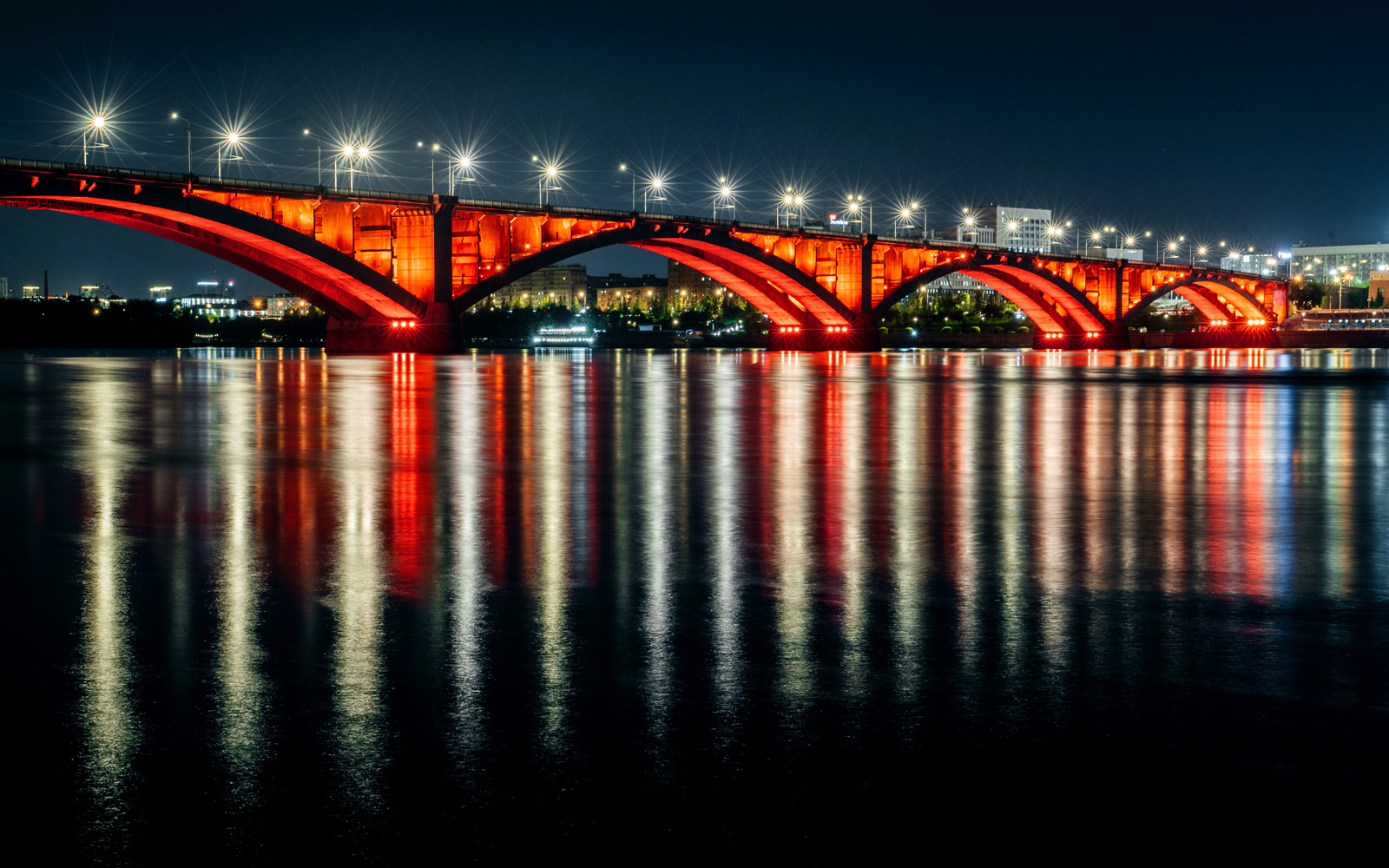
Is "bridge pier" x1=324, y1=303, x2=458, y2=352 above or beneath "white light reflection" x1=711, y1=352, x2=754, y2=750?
above

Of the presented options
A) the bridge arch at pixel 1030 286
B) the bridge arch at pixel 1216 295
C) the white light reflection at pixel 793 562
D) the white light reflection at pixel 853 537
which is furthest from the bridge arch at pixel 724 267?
the white light reflection at pixel 793 562

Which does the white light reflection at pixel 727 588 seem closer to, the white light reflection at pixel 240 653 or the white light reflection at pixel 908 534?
the white light reflection at pixel 908 534

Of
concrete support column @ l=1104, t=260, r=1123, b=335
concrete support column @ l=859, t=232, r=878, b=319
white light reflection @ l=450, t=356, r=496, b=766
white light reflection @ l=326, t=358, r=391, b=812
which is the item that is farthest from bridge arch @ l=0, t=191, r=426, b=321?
concrete support column @ l=1104, t=260, r=1123, b=335

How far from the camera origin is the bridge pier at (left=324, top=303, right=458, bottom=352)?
7288 cm

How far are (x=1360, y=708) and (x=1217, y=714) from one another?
587 millimetres

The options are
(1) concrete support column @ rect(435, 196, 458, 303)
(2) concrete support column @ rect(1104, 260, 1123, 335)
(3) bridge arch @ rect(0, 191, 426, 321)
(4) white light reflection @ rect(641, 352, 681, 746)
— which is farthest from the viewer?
(2) concrete support column @ rect(1104, 260, 1123, 335)

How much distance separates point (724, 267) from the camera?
96.9 metres

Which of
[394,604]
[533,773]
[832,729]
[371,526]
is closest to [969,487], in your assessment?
[371,526]

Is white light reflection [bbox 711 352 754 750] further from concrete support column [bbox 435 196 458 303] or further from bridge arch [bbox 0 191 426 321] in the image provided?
concrete support column [bbox 435 196 458 303]

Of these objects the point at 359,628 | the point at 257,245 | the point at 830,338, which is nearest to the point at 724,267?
the point at 830,338

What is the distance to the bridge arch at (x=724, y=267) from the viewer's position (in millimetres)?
77250

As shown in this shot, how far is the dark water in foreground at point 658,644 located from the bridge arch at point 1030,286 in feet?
317

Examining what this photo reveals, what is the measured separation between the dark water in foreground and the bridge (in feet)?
161

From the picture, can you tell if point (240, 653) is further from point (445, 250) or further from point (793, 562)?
point (445, 250)
